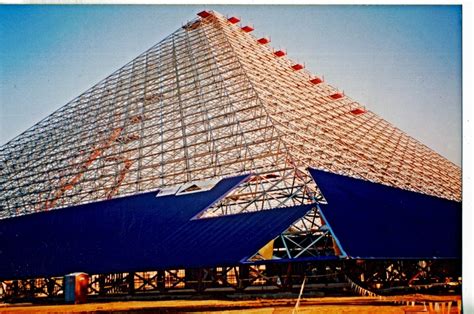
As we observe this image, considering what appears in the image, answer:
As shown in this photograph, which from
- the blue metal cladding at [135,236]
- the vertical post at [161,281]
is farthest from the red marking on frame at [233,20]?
the vertical post at [161,281]

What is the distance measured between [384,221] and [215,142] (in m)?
8.29

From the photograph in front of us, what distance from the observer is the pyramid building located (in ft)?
75.3

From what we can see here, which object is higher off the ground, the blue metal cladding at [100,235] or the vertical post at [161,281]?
the blue metal cladding at [100,235]

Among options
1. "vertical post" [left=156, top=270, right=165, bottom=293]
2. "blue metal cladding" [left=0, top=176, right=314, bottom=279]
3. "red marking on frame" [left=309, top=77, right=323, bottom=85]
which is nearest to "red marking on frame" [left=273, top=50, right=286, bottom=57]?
"red marking on frame" [left=309, top=77, right=323, bottom=85]

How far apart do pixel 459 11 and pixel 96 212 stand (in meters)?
15.9

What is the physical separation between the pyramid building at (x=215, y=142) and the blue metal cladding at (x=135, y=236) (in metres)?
0.46

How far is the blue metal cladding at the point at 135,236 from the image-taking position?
1905 cm

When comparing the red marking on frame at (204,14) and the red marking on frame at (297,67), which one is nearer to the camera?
the red marking on frame at (297,67)

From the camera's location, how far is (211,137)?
25.9 metres

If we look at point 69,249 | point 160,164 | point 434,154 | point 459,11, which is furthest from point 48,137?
point 459,11

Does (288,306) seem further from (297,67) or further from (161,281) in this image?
(297,67)

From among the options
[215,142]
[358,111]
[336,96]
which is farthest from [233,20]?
[215,142]

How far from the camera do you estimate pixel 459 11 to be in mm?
14742

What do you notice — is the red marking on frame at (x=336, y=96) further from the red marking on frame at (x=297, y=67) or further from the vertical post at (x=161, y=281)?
the vertical post at (x=161, y=281)
